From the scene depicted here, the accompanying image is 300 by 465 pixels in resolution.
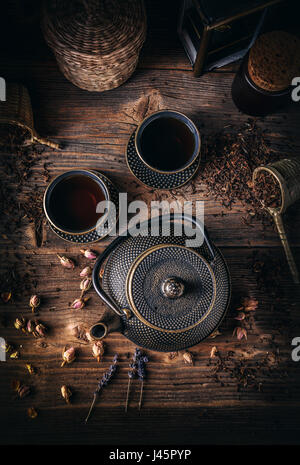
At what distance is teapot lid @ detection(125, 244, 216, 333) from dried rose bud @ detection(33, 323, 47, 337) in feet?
1.35

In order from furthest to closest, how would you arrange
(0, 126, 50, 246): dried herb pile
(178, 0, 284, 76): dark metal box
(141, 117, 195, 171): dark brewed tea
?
(0, 126, 50, 246): dried herb pile
(141, 117, 195, 171): dark brewed tea
(178, 0, 284, 76): dark metal box

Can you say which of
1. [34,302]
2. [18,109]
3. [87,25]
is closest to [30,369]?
[34,302]

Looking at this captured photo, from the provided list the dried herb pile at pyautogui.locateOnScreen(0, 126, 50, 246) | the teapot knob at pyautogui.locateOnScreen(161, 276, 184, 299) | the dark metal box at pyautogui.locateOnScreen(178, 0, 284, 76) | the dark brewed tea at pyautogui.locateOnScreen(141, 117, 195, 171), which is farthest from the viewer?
the dried herb pile at pyautogui.locateOnScreen(0, 126, 50, 246)

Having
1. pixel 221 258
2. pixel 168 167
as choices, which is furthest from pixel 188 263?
pixel 168 167

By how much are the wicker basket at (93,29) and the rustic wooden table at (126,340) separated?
198mm

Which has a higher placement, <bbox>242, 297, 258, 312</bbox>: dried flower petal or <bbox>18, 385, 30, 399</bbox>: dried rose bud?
<bbox>242, 297, 258, 312</bbox>: dried flower petal

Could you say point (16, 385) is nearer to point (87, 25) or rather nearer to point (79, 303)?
point (79, 303)

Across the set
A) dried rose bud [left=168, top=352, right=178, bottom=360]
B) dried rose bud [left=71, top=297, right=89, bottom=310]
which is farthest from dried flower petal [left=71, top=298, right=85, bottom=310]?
dried rose bud [left=168, top=352, right=178, bottom=360]

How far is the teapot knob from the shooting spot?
2.35 ft

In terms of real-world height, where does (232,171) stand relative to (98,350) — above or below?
above

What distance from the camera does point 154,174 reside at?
3.11ft

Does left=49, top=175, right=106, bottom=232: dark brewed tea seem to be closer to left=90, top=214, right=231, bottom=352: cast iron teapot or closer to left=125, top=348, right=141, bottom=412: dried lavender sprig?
left=90, top=214, right=231, bottom=352: cast iron teapot

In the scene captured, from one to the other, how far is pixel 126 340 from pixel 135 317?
0.83 ft

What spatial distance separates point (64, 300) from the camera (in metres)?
1.04
